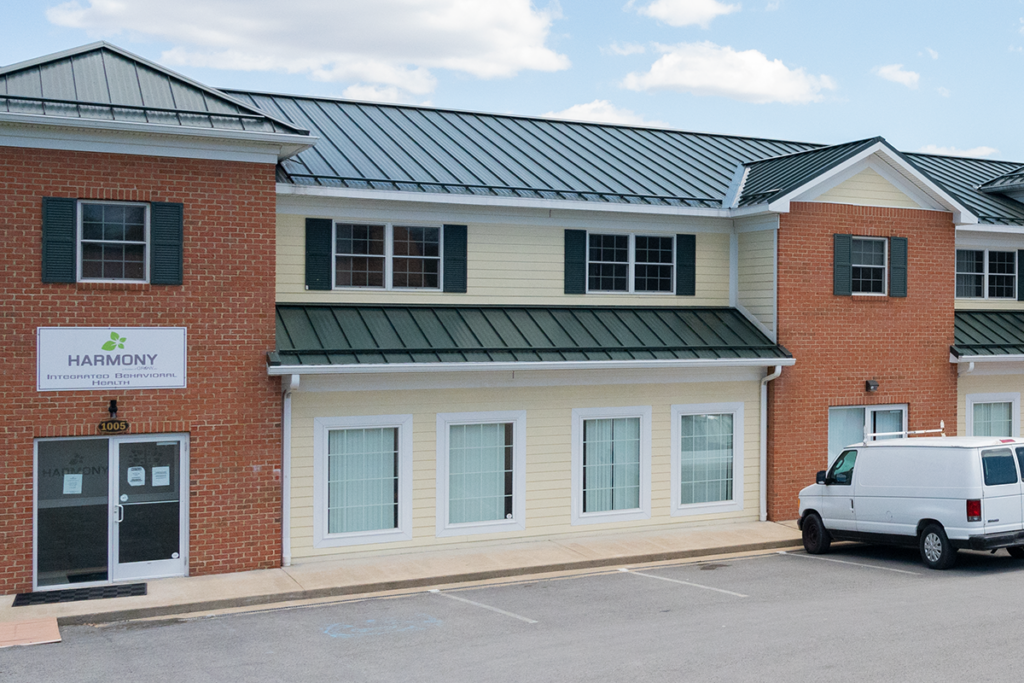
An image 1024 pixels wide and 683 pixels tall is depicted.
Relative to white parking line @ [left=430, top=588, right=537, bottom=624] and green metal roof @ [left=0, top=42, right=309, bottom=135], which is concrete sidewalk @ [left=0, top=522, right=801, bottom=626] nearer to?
white parking line @ [left=430, top=588, right=537, bottom=624]

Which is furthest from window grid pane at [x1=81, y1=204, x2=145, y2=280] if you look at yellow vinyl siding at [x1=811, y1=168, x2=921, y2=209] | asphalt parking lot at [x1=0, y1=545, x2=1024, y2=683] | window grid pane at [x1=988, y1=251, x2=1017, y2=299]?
window grid pane at [x1=988, y1=251, x2=1017, y2=299]

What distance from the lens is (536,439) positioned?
693 inches

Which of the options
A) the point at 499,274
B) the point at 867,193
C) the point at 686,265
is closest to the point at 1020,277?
the point at 867,193

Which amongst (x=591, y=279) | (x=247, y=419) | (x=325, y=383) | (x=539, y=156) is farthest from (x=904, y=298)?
(x=247, y=419)

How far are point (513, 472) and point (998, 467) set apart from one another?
7.62 m

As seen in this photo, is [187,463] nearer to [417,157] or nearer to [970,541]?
[417,157]

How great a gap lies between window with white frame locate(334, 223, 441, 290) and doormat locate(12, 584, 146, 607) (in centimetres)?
583

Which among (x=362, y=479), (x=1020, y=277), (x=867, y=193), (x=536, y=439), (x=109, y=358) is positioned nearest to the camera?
(x=109, y=358)

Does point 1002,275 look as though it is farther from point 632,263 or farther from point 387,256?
point 387,256

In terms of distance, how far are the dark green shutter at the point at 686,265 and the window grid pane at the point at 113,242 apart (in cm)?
993

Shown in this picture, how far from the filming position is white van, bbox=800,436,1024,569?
15.2 metres

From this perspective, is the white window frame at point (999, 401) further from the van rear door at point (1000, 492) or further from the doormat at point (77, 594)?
the doormat at point (77, 594)

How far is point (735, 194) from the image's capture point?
68.6 ft

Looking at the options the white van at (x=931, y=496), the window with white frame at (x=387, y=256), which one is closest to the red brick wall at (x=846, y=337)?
the white van at (x=931, y=496)
